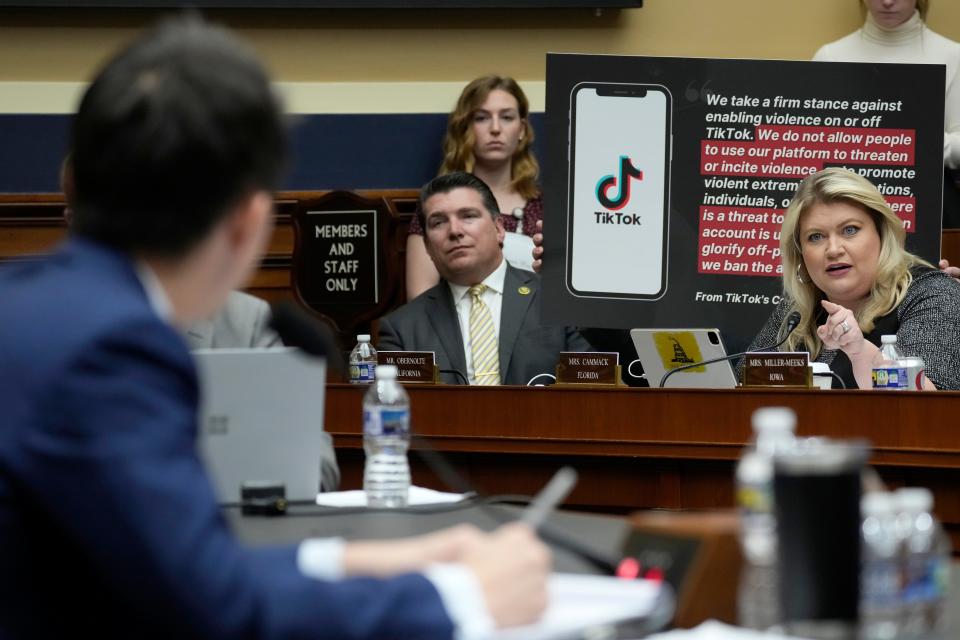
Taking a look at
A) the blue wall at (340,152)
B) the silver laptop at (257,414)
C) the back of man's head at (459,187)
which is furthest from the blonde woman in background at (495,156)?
the silver laptop at (257,414)

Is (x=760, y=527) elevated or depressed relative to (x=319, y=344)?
depressed

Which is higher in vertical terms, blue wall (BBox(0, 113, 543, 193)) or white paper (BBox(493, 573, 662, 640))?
blue wall (BBox(0, 113, 543, 193))

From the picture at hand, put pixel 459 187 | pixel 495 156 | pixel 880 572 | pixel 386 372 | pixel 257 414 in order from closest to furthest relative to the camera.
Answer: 1. pixel 880 572
2. pixel 257 414
3. pixel 386 372
4. pixel 459 187
5. pixel 495 156

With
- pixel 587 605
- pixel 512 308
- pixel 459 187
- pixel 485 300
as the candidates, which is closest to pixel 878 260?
pixel 512 308

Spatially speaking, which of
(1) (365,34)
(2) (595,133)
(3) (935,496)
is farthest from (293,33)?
(3) (935,496)

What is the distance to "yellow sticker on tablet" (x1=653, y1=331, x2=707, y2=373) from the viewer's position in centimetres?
379

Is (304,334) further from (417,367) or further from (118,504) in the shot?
(417,367)

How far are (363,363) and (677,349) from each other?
0.99 m

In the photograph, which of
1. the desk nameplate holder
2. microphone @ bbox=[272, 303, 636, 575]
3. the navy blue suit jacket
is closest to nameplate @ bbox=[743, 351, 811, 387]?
Answer: the desk nameplate holder

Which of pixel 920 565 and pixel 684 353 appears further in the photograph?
pixel 684 353

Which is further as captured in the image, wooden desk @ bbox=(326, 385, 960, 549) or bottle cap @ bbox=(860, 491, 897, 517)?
wooden desk @ bbox=(326, 385, 960, 549)

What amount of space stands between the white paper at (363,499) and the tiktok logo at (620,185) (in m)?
2.09

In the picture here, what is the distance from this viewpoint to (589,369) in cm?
364

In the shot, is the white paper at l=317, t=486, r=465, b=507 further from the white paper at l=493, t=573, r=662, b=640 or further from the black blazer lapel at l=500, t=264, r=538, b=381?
the black blazer lapel at l=500, t=264, r=538, b=381
